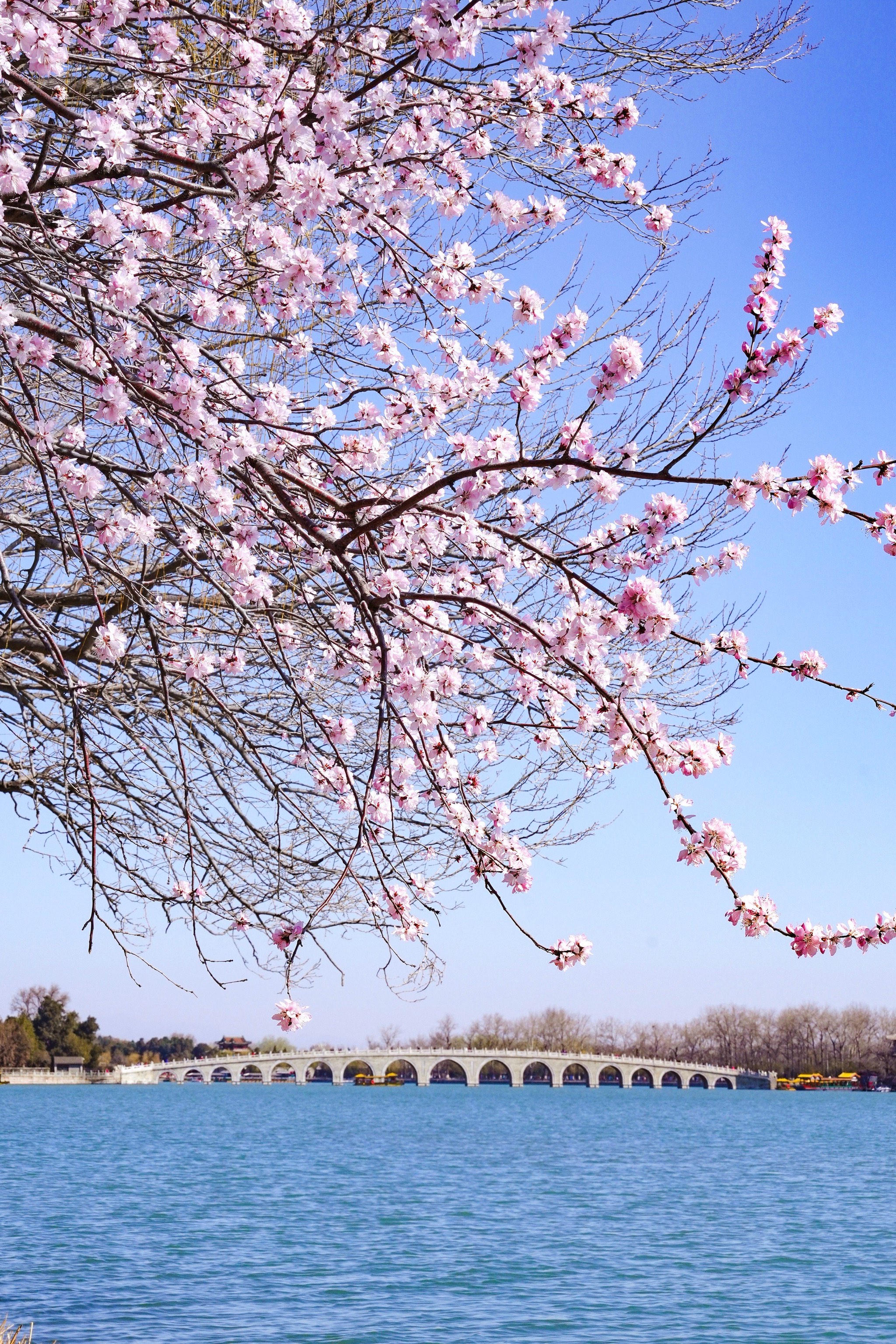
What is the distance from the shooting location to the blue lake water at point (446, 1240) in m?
17.3

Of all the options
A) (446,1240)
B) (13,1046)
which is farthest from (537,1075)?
(446,1240)

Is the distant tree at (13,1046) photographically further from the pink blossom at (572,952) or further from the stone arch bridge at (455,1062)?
the pink blossom at (572,952)

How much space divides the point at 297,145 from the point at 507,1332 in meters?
16.6

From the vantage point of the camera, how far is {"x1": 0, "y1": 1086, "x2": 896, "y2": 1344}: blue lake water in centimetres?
1727

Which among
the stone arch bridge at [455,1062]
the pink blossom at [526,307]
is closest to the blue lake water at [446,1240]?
the pink blossom at [526,307]

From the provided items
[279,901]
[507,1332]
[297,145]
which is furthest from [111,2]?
[507,1332]

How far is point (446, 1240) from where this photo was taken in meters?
25.2

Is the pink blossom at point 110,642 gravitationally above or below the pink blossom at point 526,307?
below

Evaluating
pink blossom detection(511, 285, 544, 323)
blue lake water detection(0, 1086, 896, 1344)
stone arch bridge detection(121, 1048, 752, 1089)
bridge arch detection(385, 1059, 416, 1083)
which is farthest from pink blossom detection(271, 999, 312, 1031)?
bridge arch detection(385, 1059, 416, 1083)

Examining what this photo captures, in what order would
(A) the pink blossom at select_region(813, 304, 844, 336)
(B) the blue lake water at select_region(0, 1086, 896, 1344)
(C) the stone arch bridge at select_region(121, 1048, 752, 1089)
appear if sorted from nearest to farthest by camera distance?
(A) the pink blossom at select_region(813, 304, 844, 336) → (B) the blue lake water at select_region(0, 1086, 896, 1344) → (C) the stone arch bridge at select_region(121, 1048, 752, 1089)

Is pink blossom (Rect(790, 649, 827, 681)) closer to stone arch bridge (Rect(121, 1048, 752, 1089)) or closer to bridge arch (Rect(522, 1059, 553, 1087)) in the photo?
stone arch bridge (Rect(121, 1048, 752, 1089))

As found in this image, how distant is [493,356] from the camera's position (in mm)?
6332

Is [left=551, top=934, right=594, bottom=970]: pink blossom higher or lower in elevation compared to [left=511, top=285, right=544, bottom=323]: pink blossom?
lower

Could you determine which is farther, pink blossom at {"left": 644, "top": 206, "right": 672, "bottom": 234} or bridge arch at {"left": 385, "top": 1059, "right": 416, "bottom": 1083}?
bridge arch at {"left": 385, "top": 1059, "right": 416, "bottom": 1083}
